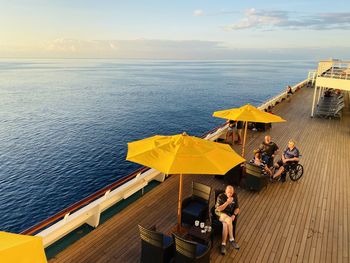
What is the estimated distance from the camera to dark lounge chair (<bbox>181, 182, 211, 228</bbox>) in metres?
6.53

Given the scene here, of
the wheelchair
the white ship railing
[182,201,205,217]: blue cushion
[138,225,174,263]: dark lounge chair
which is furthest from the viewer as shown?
the wheelchair

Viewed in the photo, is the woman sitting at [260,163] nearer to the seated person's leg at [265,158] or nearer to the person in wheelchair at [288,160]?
the seated person's leg at [265,158]

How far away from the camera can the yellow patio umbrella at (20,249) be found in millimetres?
2932

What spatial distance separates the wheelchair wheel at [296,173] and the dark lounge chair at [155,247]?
576cm

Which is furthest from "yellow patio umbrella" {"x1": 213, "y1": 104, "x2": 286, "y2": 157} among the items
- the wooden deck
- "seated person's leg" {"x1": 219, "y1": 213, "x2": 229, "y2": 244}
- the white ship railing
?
"seated person's leg" {"x1": 219, "y1": 213, "x2": 229, "y2": 244}

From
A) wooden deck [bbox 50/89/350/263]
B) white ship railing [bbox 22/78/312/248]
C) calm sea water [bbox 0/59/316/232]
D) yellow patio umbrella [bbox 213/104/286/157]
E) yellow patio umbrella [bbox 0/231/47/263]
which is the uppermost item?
yellow patio umbrella [bbox 213/104/286/157]

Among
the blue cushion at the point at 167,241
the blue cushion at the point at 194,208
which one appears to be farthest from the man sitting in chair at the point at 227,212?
the blue cushion at the point at 167,241

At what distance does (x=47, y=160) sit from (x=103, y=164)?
5.27 meters

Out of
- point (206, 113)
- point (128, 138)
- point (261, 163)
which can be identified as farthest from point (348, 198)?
point (206, 113)

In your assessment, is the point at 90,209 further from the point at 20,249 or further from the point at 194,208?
the point at 20,249

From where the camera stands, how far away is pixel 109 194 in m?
7.34

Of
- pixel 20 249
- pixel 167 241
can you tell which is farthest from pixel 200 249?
pixel 20 249

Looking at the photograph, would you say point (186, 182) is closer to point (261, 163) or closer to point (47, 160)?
point (261, 163)

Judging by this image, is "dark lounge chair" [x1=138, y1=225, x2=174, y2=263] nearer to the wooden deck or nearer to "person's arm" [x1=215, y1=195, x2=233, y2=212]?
the wooden deck
